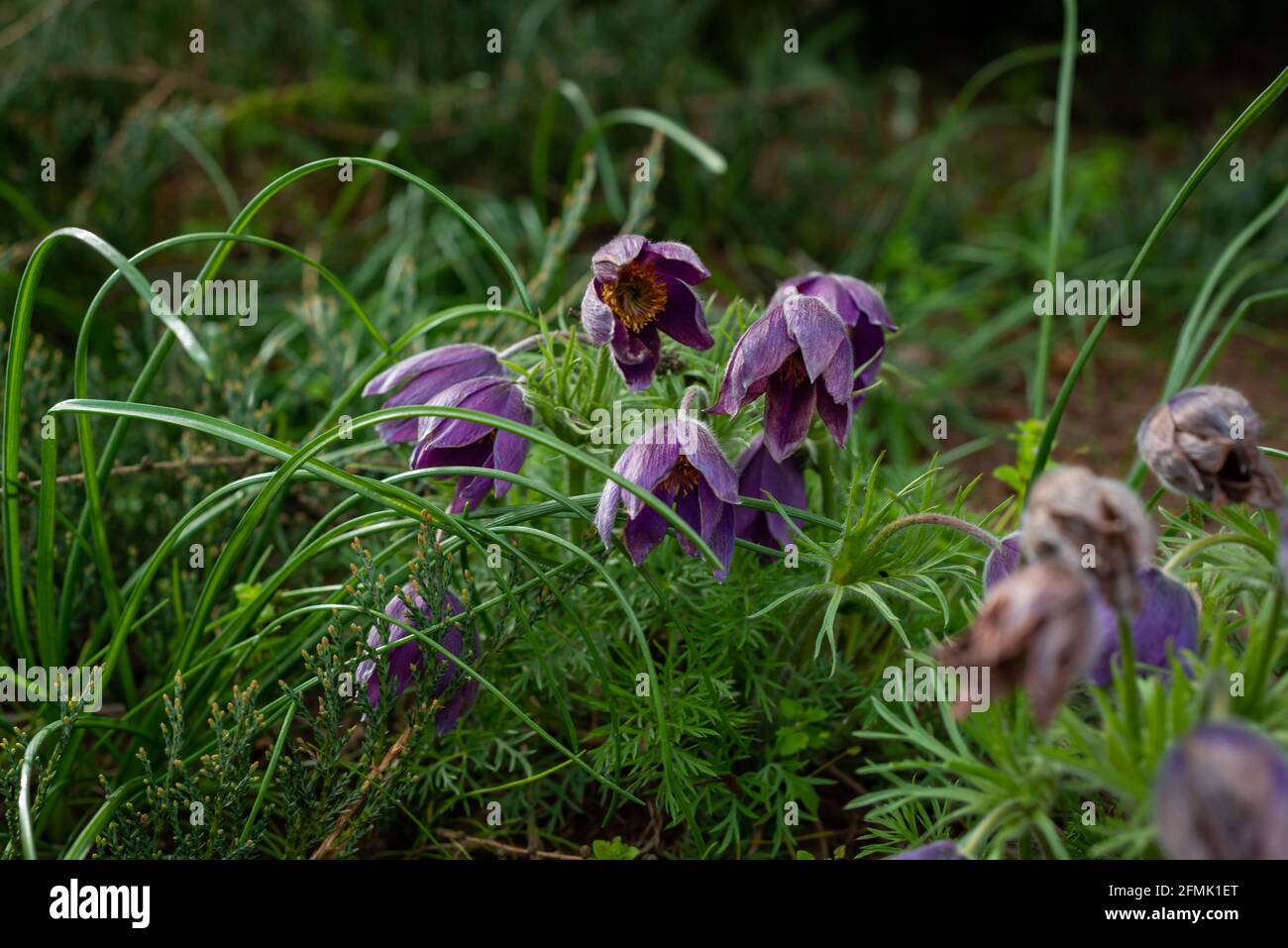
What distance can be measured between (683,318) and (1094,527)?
570 millimetres

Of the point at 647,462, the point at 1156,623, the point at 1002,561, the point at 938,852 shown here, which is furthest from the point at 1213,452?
the point at 647,462

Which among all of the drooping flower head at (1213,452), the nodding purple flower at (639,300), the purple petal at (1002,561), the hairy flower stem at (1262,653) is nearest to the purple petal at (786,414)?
the nodding purple flower at (639,300)

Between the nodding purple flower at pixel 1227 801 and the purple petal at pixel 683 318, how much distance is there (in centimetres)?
69

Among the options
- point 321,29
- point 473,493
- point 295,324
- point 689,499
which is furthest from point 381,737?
point 321,29

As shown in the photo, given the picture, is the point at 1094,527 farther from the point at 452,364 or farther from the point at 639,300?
the point at 452,364

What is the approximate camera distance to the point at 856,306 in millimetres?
1321

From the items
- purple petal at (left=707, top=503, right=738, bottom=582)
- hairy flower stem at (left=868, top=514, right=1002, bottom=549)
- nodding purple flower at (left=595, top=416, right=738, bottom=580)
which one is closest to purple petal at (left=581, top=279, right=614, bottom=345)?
nodding purple flower at (left=595, top=416, right=738, bottom=580)

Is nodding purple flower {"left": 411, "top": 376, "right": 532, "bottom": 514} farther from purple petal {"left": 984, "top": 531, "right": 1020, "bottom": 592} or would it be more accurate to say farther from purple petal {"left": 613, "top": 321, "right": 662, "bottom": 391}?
purple petal {"left": 984, "top": 531, "right": 1020, "bottom": 592}

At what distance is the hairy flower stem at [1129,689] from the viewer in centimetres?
84

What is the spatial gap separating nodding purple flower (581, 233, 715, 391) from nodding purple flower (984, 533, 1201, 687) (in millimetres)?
494

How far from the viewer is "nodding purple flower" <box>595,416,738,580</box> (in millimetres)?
1108

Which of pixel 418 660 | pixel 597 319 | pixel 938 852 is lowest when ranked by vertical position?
pixel 938 852

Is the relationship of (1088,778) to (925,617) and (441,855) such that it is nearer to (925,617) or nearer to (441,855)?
(925,617)
